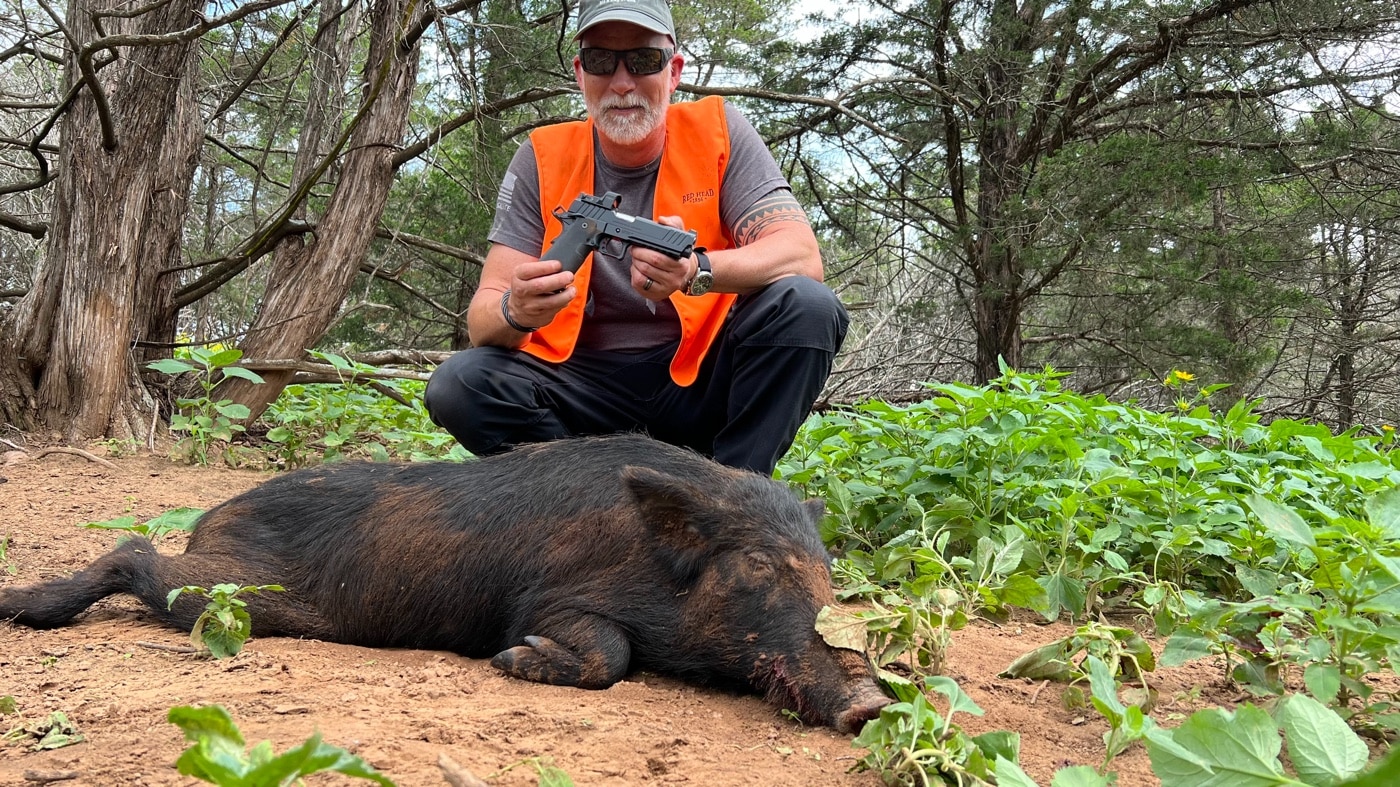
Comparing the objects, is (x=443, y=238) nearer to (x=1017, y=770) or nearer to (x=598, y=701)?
(x=598, y=701)

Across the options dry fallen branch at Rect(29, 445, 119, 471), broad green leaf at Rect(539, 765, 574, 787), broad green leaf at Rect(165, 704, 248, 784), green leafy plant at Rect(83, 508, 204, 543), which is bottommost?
dry fallen branch at Rect(29, 445, 119, 471)

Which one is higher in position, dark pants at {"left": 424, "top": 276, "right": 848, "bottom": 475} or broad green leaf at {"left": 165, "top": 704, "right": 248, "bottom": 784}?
dark pants at {"left": 424, "top": 276, "right": 848, "bottom": 475}

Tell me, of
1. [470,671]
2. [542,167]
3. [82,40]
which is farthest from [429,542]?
[82,40]

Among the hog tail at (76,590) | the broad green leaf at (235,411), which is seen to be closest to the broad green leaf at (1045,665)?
the hog tail at (76,590)

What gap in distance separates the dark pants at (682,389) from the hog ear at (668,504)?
0.97 metres

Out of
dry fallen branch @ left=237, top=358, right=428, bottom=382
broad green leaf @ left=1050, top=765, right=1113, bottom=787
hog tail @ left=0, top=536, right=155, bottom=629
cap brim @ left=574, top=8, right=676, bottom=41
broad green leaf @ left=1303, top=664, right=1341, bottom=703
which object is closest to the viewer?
broad green leaf @ left=1050, top=765, right=1113, bottom=787

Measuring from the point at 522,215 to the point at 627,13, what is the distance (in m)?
0.92

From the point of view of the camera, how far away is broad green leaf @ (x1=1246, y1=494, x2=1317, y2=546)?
6.61 feet

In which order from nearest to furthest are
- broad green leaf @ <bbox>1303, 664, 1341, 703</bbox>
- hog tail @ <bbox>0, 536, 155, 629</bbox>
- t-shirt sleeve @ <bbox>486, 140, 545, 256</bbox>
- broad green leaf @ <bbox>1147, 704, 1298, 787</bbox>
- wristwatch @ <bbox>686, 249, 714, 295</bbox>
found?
broad green leaf @ <bbox>1147, 704, 1298, 787</bbox> < broad green leaf @ <bbox>1303, 664, 1341, 703</bbox> < hog tail @ <bbox>0, 536, 155, 629</bbox> < wristwatch @ <bbox>686, 249, 714, 295</bbox> < t-shirt sleeve @ <bbox>486, 140, 545, 256</bbox>

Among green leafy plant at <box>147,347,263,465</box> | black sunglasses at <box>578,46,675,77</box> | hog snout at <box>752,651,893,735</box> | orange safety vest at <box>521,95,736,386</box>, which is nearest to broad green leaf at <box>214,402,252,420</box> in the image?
green leafy plant at <box>147,347,263,465</box>

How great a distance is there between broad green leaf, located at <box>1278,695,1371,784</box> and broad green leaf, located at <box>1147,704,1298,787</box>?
0.20 feet

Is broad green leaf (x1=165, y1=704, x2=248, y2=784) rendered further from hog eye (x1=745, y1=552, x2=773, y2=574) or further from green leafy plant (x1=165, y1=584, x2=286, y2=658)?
hog eye (x1=745, y1=552, x2=773, y2=574)

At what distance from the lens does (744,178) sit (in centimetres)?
409

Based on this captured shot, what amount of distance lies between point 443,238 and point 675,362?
23.3 feet
